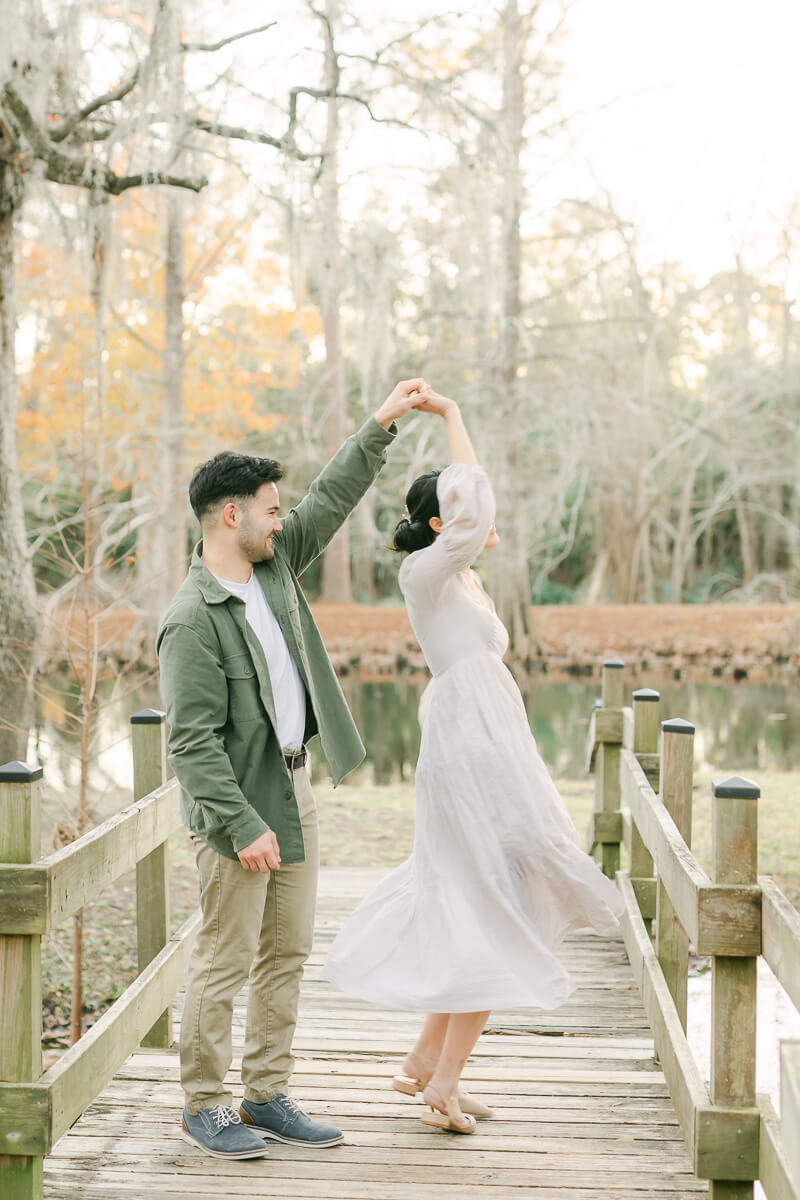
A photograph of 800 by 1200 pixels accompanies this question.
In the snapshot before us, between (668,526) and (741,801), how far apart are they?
27.4m

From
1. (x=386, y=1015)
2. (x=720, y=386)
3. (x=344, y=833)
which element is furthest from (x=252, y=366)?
(x=386, y=1015)

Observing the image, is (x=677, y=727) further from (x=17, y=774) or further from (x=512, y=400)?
(x=512, y=400)

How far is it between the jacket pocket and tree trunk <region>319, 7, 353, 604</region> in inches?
265

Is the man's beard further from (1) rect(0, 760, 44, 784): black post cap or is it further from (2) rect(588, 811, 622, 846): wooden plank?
(2) rect(588, 811, 622, 846): wooden plank

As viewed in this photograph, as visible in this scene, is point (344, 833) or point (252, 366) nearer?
point (344, 833)

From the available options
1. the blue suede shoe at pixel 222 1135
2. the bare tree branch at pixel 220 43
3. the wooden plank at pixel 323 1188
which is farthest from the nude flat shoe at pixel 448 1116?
the bare tree branch at pixel 220 43

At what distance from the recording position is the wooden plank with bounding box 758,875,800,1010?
2359 mm

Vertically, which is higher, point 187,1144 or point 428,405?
point 428,405

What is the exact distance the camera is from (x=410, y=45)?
18.4 metres

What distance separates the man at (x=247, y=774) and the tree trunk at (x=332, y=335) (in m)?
6.51

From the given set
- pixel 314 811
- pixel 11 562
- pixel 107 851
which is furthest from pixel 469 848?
pixel 11 562

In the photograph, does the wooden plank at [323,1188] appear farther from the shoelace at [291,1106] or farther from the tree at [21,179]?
the tree at [21,179]

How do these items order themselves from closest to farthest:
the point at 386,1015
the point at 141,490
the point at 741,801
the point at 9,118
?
1. the point at 741,801
2. the point at 386,1015
3. the point at 9,118
4. the point at 141,490

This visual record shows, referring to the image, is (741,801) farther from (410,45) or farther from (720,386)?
(720,386)
